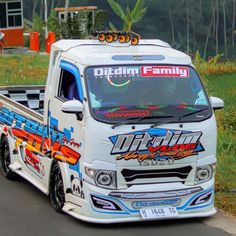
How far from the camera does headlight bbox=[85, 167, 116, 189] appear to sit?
701 centimetres

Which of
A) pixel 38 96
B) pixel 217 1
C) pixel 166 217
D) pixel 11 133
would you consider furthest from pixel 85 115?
pixel 217 1

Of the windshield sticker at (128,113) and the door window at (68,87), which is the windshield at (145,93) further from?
the door window at (68,87)

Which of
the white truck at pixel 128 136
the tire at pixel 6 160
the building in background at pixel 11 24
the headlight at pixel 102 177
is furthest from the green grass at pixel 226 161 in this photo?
the building in background at pixel 11 24

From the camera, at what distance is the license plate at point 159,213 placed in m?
7.12

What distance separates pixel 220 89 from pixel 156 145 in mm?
17814

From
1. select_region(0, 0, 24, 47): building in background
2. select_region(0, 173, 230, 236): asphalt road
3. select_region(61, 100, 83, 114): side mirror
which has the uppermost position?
select_region(61, 100, 83, 114): side mirror

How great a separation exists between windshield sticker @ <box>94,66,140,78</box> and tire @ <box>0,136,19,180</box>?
2.91m

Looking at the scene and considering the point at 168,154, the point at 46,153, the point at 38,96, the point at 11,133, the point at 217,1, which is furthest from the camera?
the point at 217,1

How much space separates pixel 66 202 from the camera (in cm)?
754

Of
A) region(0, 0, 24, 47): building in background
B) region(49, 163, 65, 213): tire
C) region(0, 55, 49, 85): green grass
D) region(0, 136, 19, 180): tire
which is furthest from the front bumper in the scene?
region(0, 0, 24, 47): building in background

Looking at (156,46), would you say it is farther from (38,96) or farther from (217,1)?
(217,1)

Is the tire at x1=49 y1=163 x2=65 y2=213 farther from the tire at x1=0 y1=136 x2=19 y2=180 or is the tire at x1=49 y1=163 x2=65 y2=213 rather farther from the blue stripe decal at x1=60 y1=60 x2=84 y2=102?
the tire at x1=0 y1=136 x2=19 y2=180

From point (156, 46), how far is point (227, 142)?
407 cm

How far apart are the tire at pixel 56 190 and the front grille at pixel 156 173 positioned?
0.98 m
